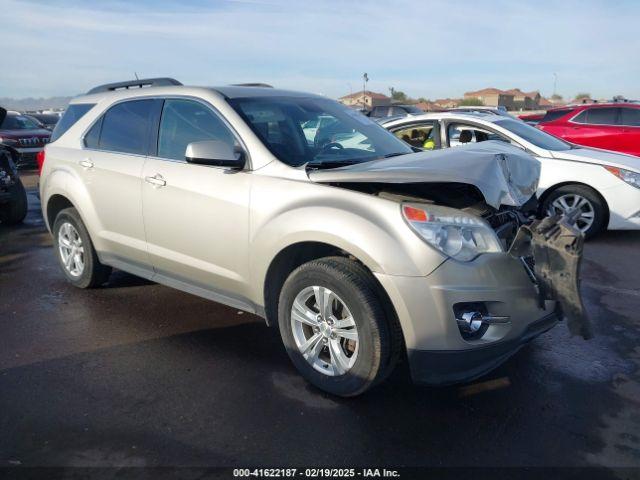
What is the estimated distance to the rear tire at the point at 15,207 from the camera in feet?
27.0

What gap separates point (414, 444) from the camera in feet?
9.39

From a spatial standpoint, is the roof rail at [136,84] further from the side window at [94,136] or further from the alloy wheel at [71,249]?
the alloy wheel at [71,249]

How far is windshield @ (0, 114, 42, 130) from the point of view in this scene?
50.7ft

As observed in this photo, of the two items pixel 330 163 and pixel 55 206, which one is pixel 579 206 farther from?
pixel 55 206

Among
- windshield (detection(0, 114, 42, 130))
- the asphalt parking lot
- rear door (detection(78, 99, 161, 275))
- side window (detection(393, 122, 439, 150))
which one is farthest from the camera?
windshield (detection(0, 114, 42, 130))

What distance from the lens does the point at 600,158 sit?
698cm

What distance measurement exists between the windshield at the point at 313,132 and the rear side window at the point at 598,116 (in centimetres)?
943

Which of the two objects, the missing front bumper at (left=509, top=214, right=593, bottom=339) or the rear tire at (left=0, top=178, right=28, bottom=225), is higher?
the missing front bumper at (left=509, top=214, right=593, bottom=339)

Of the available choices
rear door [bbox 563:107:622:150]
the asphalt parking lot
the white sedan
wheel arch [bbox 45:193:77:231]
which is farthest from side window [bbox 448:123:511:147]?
rear door [bbox 563:107:622:150]

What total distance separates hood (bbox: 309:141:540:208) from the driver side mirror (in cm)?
55

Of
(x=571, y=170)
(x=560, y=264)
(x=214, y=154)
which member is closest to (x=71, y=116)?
(x=214, y=154)

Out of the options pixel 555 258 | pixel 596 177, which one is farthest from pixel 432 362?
pixel 596 177

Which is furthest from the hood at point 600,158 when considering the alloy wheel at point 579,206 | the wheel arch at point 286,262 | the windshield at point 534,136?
the wheel arch at point 286,262

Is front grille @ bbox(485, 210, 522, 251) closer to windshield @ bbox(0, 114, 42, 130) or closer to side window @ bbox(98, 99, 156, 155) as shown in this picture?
side window @ bbox(98, 99, 156, 155)
